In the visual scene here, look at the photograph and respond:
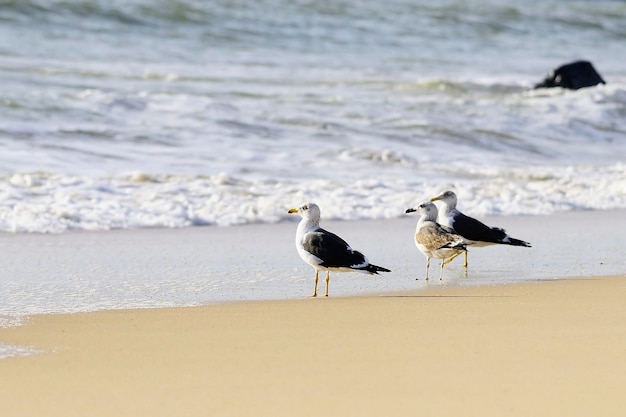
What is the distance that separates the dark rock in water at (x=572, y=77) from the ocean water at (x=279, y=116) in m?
0.47

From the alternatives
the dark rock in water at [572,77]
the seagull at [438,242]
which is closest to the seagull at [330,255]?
the seagull at [438,242]

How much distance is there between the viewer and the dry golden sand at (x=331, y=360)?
3.81m

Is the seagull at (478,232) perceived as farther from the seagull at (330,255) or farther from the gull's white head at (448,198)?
the seagull at (330,255)

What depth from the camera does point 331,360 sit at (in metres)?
4.38

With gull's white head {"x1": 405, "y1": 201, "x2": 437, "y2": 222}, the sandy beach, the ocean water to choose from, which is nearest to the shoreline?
the sandy beach

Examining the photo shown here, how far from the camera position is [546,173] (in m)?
11.2

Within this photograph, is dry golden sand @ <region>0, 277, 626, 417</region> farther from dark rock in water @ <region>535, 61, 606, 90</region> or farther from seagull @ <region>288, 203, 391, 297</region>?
dark rock in water @ <region>535, 61, 606, 90</region>

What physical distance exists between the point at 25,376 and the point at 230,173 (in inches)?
253

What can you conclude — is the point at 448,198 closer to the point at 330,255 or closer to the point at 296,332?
the point at 330,255

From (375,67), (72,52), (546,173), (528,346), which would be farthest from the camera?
(375,67)

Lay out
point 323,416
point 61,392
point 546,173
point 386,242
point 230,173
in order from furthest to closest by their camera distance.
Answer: point 546,173, point 230,173, point 386,242, point 61,392, point 323,416

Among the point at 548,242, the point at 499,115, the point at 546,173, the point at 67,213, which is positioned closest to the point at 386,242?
the point at 548,242

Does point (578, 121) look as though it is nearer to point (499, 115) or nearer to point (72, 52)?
point (499, 115)

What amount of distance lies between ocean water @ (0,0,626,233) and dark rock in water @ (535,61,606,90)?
469 mm
